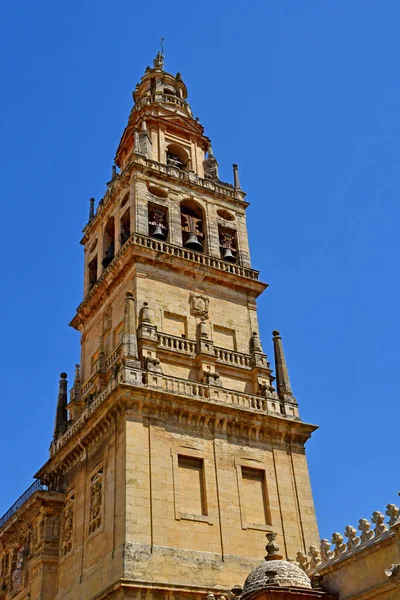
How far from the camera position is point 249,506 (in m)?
27.2

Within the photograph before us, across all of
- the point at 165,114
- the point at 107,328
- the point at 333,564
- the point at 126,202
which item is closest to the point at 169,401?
the point at 107,328

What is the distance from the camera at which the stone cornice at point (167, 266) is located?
1264 inches

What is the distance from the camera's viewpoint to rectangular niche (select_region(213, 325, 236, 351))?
105 ft

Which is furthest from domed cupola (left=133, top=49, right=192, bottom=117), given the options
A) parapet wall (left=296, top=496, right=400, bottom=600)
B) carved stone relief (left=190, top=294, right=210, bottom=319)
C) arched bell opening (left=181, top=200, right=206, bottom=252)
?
parapet wall (left=296, top=496, right=400, bottom=600)

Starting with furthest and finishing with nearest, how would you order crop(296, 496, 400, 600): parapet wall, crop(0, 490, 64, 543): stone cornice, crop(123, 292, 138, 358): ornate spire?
crop(0, 490, 64, 543): stone cornice → crop(123, 292, 138, 358): ornate spire → crop(296, 496, 400, 600): parapet wall

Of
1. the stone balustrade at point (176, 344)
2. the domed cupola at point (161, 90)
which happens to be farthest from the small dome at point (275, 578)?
the domed cupola at point (161, 90)

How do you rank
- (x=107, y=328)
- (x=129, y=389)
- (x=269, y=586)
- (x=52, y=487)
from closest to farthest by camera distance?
(x=269, y=586), (x=129, y=389), (x=52, y=487), (x=107, y=328)

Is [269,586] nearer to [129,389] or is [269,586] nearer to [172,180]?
[129,389]

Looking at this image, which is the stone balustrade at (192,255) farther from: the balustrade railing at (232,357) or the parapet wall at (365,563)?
the parapet wall at (365,563)

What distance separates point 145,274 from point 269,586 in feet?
52.3

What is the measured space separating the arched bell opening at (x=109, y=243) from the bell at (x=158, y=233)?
3112 millimetres

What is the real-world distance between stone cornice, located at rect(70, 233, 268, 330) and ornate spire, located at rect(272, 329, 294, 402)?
299 centimetres

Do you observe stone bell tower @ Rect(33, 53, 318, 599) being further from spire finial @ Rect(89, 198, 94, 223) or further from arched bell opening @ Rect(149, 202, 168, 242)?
spire finial @ Rect(89, 198, 94, 223)

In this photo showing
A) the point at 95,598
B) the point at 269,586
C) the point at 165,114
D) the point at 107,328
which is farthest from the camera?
the point at 165,114
